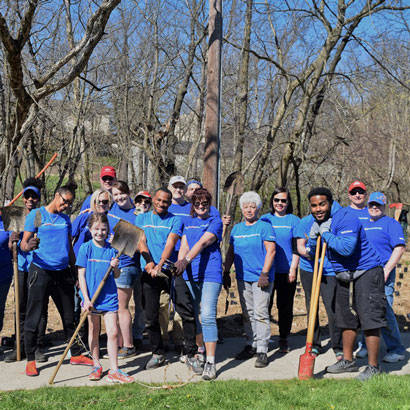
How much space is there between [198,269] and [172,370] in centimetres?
106

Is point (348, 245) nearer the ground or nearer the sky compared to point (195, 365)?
nearer the sky

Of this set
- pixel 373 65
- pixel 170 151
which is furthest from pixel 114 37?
pixel 373 65

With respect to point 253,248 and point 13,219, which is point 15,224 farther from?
point 253,248

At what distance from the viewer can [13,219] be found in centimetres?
588

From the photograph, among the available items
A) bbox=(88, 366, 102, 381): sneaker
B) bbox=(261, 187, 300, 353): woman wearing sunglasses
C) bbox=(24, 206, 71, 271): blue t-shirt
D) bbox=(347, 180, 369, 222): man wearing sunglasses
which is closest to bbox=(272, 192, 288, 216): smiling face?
bbox=(261, 187, 300, 353): woman wearing sunglasses

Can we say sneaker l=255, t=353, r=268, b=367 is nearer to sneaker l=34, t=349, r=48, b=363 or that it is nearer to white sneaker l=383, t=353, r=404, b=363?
white sneaker l=383, t=353, r=404, b=363

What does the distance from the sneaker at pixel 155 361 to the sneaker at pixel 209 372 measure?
1.83 feet

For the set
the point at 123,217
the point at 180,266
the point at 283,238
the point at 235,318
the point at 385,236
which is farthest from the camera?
the point at 235,318

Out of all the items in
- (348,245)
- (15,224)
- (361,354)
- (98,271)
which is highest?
(15,224)

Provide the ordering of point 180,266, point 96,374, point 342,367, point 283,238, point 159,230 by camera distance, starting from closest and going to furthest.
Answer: point 96,374
point 180,266
point 342,367
point 159,230
point 283,238

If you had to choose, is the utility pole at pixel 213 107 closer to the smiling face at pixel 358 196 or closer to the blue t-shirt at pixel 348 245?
the smiling face at pixel 358 196

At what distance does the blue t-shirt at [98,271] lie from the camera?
534cm

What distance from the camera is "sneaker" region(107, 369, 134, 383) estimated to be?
17.0ft

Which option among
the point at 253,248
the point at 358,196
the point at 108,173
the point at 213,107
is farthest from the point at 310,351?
the point at 213,107
